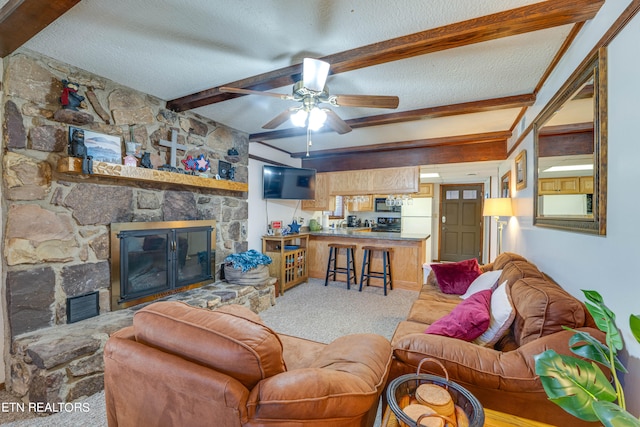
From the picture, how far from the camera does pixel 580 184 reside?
4.99ft

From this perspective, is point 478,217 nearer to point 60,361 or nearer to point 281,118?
point 281,118

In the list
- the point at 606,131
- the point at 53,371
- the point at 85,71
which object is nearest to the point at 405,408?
the point at 606,131

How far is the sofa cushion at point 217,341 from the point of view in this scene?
36.9 inches

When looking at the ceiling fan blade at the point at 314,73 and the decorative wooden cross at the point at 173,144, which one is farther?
the decorative wooden cross at the point at 173,144

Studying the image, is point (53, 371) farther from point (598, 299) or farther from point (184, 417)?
point (598, 299)

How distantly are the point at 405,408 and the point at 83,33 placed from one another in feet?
8.75

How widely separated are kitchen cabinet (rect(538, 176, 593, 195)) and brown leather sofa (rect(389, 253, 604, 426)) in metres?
→ 0.56

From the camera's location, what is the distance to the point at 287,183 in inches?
181

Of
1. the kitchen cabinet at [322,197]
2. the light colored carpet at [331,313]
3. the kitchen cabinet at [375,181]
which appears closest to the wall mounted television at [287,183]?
the kitchen cabinet at [322,197]

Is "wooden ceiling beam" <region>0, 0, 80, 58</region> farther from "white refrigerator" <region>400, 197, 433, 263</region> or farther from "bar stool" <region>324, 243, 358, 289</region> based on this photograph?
"white refrigerator" <region>400, 197, 433, 263</region>

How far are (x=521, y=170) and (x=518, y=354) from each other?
219 centimetres

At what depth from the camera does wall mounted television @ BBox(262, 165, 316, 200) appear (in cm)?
442

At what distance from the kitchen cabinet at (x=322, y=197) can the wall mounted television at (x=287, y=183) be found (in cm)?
37

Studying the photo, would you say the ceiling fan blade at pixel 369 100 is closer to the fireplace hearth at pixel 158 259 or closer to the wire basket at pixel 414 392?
the wire basket at pixel 414 392
